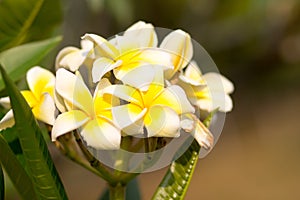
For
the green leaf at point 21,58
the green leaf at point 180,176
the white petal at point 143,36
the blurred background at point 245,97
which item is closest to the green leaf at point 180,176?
the green leaf at point 180,176

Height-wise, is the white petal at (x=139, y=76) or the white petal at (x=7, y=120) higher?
the white petal at (x=139, y=76)

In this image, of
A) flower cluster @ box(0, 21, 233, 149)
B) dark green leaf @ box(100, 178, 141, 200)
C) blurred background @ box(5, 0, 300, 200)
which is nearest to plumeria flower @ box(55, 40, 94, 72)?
flower cluster @ box(0, 21, 233, 149)

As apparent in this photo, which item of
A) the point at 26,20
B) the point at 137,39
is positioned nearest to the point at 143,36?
the point at 137,39

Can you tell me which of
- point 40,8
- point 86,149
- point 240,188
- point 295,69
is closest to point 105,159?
point 86,149

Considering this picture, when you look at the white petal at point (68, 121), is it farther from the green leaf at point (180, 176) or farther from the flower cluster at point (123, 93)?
the green leaf at point (180, 176)

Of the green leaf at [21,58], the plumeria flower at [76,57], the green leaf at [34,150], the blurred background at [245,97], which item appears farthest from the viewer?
the blurred background at [245,97]

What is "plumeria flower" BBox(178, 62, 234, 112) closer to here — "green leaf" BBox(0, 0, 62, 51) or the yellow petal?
the yellow petal

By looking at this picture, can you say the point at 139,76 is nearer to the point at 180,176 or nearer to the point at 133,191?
the point at 180,176
